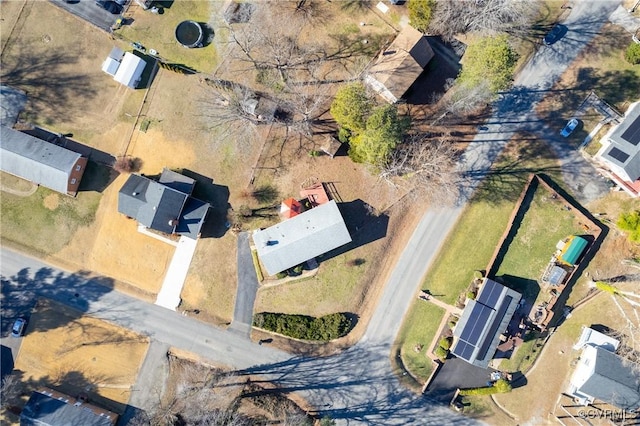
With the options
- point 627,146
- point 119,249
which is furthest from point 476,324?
point 119,249

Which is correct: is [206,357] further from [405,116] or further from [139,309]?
[405,116]

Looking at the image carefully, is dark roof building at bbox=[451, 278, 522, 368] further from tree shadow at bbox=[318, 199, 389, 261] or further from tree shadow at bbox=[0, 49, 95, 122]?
tree shadow at bbox=[0, 49, 95, 122]

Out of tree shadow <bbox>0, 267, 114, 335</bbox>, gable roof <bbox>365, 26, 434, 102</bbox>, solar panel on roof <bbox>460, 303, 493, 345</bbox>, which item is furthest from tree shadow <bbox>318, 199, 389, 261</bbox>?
tree shadow <bbox>0, 267, 114, 335</bbox>

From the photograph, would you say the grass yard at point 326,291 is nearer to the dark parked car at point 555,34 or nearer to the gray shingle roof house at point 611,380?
the gray shingle roof house at point 611,380

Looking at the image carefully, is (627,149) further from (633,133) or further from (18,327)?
(18,327)

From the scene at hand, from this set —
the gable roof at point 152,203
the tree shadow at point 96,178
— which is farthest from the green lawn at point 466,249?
the tree shadow at point 96,178

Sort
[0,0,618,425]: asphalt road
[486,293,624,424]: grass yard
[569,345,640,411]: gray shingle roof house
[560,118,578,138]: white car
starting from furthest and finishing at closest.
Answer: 1. [486,293,624,424]: grass yard
2. [0,0,618,425]: asphalt road
3. [560,118,578,138]: white car
4. [569,345,640,411]: gray shingle roof house
